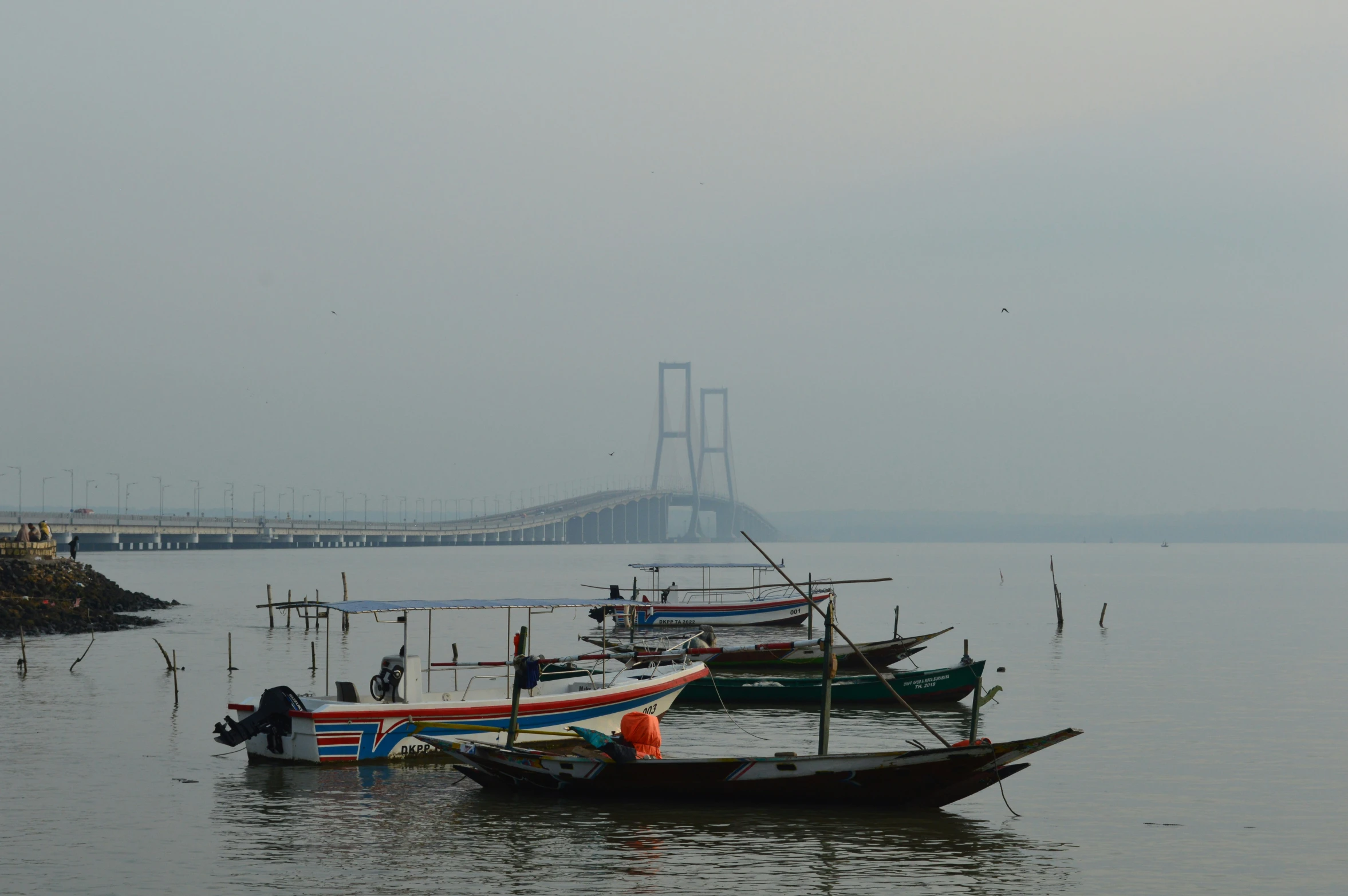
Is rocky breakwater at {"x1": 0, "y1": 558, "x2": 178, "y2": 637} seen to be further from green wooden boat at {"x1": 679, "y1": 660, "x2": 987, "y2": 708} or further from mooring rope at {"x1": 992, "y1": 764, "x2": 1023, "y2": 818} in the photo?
mooring rope at {"x1": 992, "y1": 764, "x2": 1023, "y2": 818}

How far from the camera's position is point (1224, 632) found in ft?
170

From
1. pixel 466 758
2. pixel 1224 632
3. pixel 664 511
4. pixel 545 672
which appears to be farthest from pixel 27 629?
pixel 664 511

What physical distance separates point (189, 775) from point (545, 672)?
653 cm

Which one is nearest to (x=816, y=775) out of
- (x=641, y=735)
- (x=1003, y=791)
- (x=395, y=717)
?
(x=641, y=735)

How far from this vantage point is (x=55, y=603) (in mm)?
45219

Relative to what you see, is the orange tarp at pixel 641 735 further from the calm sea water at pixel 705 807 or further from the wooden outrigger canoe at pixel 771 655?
the wooden outrigger canoe at pixel 771 655

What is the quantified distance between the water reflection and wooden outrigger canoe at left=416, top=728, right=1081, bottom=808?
182 mm

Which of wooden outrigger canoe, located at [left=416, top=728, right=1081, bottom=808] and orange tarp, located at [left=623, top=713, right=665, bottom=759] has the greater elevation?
orange tarp, located at [left=623, top=713, right=665, bottom=759]

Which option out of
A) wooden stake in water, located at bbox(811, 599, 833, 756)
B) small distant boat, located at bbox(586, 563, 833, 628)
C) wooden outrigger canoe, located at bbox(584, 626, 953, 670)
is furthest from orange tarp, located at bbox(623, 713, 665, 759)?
small distant boat, located at bbox(586, 563, 833, 628)

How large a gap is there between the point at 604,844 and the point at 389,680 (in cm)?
559

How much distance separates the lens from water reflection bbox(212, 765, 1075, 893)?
1351 cm

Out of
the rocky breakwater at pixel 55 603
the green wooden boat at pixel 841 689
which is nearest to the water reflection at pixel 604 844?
the green wooden boat at pixel 841 689

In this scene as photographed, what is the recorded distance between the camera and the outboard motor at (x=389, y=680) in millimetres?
19194

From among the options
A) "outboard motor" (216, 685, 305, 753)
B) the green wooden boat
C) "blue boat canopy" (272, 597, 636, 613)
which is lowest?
the green wooden boat
